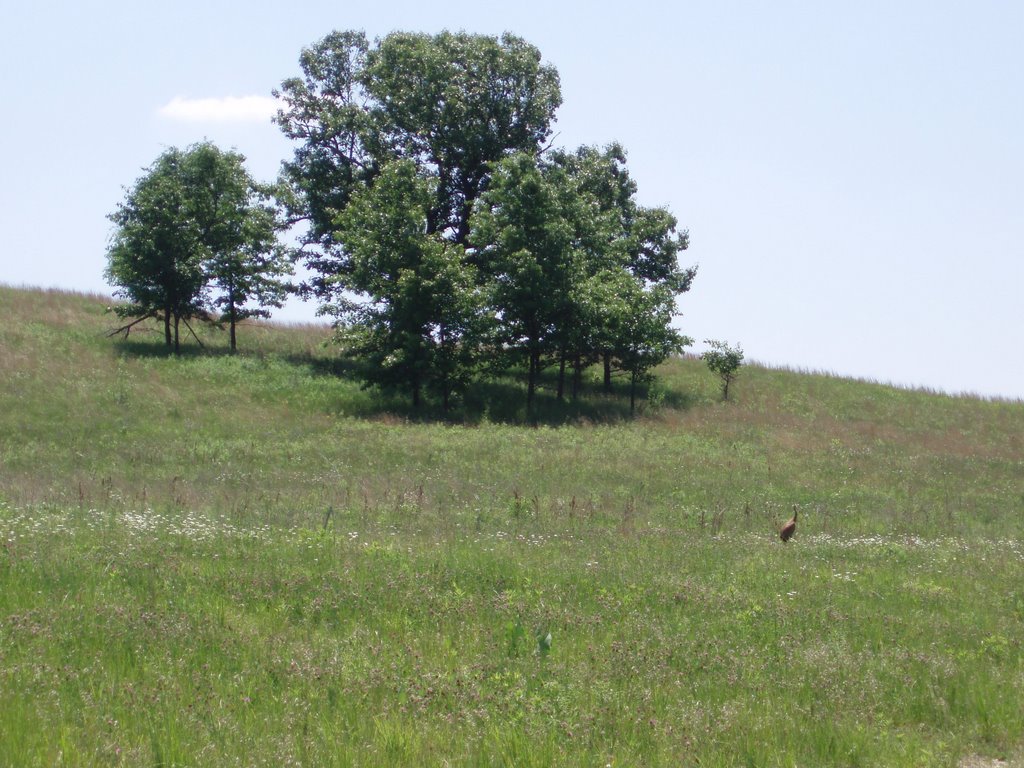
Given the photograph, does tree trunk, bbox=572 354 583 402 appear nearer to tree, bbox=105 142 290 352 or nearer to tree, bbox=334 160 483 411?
tree, bbox=334 160 483 411

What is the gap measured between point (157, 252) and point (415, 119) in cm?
1347

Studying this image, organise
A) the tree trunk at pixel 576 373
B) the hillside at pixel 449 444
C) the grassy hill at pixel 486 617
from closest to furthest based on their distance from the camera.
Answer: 1. the grassy hill at pixel 486 617
2. the hillside at pixel 449 444
3. the tree trunk at pixel 576 373

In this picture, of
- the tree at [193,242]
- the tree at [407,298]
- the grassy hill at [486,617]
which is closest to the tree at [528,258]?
the tree at [407,298]

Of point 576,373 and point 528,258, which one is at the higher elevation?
point 528,258

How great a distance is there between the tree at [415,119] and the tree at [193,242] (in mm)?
2801

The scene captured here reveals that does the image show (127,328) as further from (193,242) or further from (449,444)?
(449,444)

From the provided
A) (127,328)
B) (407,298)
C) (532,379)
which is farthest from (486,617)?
(127,328)

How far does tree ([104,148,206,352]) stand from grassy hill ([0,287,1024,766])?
17.3m

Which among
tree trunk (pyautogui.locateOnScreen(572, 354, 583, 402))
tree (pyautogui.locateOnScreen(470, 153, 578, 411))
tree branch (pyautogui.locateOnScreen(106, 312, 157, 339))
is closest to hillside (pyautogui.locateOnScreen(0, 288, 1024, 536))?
tree branch (pyautogui.locateOnScreen(106, 312, 157, 339))

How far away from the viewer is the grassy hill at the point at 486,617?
6.62 meters

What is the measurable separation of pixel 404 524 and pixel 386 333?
2534cm

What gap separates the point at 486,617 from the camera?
9531 mm

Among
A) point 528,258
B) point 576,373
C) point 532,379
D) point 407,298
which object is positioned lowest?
point 532,379

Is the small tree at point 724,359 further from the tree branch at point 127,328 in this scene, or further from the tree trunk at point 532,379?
the tree branch at point 127,328
